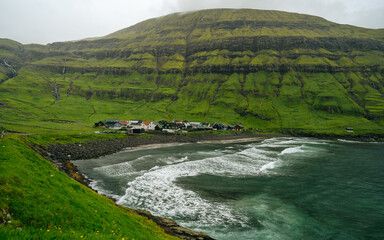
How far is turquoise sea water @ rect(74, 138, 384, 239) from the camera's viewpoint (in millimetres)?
32344

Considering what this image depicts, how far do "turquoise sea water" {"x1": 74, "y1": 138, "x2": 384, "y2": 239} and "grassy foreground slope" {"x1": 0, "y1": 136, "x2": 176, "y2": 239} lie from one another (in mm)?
15688

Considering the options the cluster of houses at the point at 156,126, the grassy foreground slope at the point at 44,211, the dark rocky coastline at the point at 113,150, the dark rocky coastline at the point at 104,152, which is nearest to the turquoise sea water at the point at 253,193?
the dark rocky coastline at the point at 104,152

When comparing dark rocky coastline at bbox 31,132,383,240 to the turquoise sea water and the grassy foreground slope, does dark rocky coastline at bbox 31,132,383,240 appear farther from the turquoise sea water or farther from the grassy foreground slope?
the grassy foreground slope

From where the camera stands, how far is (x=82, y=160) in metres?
69.3

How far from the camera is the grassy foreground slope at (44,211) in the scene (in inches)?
514

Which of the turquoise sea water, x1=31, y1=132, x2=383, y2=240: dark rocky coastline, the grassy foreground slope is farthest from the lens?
the turquoise sea water

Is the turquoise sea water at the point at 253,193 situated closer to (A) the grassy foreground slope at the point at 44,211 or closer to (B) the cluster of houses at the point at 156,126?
(A) the grassy foreground slope at the point at 44,211

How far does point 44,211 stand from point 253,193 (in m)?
39.2

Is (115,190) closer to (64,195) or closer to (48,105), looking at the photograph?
(64,195)

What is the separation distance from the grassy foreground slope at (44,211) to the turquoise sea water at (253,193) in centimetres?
1569

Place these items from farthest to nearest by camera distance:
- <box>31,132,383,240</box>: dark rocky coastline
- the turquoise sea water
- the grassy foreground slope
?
the turquoise sea water < <box>31,132,383,240</box>: dark rocky coastline < the grassy foreground slope

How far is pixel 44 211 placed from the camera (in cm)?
1591

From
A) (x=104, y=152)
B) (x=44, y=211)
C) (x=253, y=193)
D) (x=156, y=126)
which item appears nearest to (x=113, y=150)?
(x=104, y=152)

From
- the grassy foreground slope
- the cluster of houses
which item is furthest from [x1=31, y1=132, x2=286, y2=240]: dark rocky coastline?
the cluster of houses
